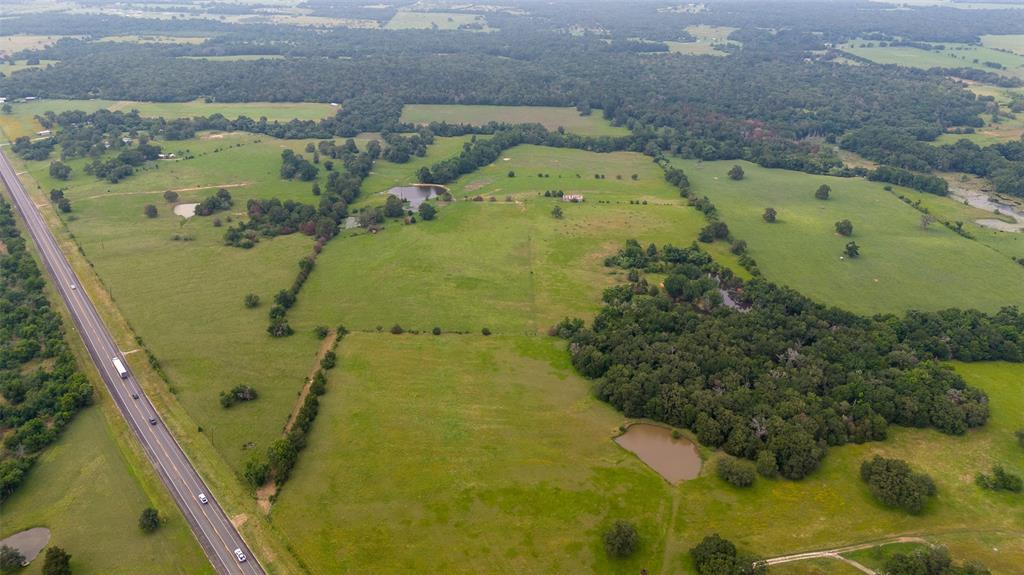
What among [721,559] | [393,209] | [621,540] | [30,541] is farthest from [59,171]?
[721,559]

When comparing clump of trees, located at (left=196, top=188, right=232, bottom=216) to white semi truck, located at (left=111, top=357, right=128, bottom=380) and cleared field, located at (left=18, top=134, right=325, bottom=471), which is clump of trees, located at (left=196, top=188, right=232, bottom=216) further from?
white semi truck, located at (left=111, top=357, right=128, bottom=380)

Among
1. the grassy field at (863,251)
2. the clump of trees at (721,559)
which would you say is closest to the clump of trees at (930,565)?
the clump of trees at (721,559)

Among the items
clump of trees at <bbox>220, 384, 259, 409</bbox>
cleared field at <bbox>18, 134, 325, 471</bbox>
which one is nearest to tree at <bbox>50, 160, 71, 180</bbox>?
cleared field at <bbox>18, 134, 325, 471</bbox>

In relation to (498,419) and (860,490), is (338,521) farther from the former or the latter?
(860,490)

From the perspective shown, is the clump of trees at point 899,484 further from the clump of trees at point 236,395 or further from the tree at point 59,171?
the tree at point 59,171

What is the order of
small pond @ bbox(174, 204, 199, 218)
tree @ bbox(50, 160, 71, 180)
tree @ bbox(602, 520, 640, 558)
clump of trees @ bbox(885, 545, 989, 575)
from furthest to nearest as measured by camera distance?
tree @ bbox(50, 160, 71, 180)
small pond @ bbox(174, 204, 199, 218)
tree @ bbox(602, 520, 640, 558)
clump of trees @ bbox(885, 545, 989, 575)
